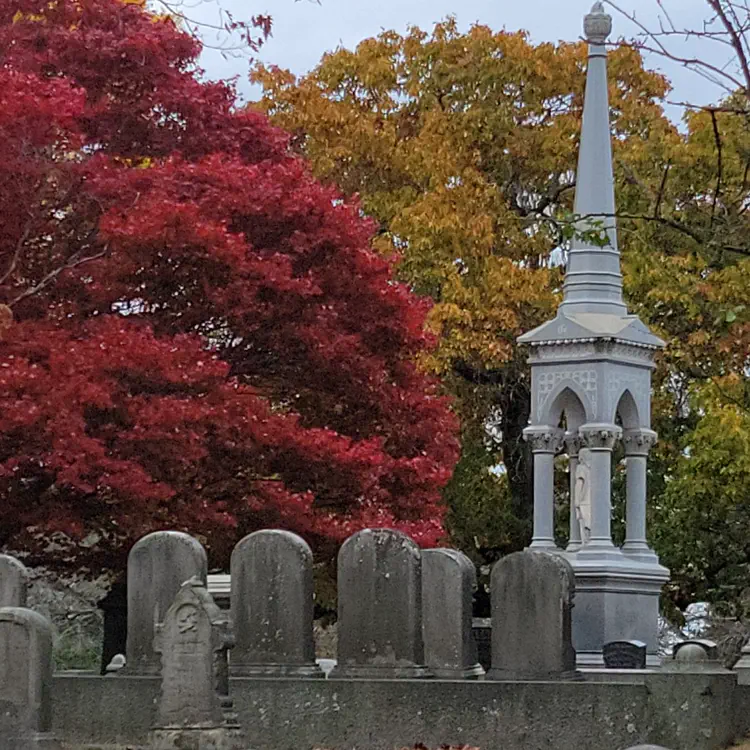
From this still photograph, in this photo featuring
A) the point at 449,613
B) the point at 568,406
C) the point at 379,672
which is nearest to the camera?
the point at 379,672

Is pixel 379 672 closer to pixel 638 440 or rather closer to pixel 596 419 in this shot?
pixel 596 419

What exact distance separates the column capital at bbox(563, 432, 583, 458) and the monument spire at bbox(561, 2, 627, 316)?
1.64 meters

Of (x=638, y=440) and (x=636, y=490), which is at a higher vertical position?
(x=638, y=440)

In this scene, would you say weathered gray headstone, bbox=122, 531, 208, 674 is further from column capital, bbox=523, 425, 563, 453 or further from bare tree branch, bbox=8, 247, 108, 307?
column capital, bbox=523, 425, 563, 453

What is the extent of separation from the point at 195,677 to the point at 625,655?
8090 mm

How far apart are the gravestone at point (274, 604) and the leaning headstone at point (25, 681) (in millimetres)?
2246

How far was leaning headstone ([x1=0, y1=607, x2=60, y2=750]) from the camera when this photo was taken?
547 inches

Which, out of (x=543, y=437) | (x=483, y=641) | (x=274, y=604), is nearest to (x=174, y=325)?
(x=483, y=641)

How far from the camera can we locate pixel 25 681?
1398 centimetres

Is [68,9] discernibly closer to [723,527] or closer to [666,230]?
[666,230]

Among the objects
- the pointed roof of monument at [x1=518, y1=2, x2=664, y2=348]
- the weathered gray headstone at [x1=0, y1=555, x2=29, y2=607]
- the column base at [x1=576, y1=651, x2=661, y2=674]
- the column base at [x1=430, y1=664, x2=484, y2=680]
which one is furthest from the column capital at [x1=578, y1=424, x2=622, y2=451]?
the weathered gray headstone at [x1=0, y1=555, x2=29, y2=607]

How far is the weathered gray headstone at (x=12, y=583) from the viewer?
16328mm

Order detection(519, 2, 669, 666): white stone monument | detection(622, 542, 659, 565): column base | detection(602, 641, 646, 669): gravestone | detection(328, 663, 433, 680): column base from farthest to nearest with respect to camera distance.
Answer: detection(622, 542, 659, 565): column base, detection(519, 2, 669, 666): white stone monument, detection(602, 641, 646, 669): gravestone, detection(328, 663, 433, 680): column base

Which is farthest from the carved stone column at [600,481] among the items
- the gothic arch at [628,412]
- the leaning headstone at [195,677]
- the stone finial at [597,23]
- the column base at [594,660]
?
the leaning headstone at [195,677]
